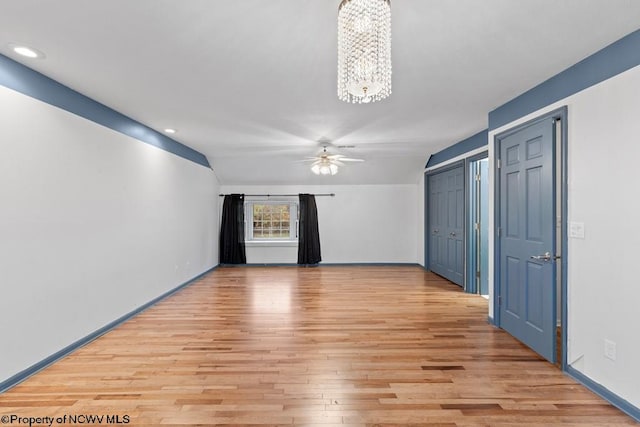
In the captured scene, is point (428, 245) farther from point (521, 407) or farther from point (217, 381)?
point (217, 381)

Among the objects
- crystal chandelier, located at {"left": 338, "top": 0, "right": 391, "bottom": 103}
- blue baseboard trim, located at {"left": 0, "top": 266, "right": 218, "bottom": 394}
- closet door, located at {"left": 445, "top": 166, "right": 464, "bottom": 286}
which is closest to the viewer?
crystal chandelier, located at {"left": 338, "top": 0, "right": 391, "bottom": 103}

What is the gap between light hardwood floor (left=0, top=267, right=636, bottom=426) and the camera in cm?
204

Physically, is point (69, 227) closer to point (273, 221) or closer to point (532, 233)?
point (532, 233)


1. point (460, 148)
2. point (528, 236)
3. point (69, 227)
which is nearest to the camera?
point (69, 227)

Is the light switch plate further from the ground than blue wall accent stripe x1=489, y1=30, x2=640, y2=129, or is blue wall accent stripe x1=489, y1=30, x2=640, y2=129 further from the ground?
blue wall accent stripe x1=489, y1=30, x2=640, y2=129

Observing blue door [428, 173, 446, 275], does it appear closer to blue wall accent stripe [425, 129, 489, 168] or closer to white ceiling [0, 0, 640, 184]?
blue wall accent stripe [425, 129, 489, 168]

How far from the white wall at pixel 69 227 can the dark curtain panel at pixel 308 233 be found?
10.6ft

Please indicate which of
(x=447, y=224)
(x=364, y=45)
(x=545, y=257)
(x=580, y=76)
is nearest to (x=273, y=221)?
(x=447, y=224)

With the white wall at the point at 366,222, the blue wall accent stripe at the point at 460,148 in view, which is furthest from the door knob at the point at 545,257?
the white wall at the point at 366,222

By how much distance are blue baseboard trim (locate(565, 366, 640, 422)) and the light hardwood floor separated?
47 mm

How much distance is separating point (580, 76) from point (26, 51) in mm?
3911

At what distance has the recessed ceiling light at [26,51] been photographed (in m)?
2.15

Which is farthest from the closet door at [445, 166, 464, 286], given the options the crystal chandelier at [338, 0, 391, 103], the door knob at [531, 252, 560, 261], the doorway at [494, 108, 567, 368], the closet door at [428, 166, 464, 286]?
the crystal chandelier at [338, 0, 391, 103]

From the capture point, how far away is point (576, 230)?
2430mm
